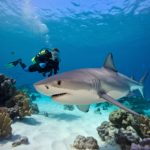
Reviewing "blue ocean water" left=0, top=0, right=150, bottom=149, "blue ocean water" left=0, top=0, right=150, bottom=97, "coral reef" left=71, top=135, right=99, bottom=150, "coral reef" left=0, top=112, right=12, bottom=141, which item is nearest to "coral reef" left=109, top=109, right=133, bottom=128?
"coral reef" left=71, top=135, right=99, bottom=150

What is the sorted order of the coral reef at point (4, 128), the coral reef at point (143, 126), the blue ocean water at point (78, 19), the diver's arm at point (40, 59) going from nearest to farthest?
the coral reef at point (143, 126) → the coral reef at point (4, 128) → the diver's arm at point (40, 59) → the blue ocean water at point (78, 19)

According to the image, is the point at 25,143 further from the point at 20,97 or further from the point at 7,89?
the point at 7,89

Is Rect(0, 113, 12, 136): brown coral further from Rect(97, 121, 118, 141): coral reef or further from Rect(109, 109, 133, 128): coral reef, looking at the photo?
Rect(109, 109, 133, 128): coral reef

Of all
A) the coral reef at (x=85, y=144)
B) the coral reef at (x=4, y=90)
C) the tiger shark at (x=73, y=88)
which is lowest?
the coral reef at (x=85, y=144)

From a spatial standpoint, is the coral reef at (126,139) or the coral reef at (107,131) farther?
the coral reef at (107,131)

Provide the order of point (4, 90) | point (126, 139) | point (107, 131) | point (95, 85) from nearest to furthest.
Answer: point (95, 85) → point (126, 139) → point (107, 131) → point (4, 90)

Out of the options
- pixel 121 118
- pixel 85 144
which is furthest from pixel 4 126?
pixel 121 118

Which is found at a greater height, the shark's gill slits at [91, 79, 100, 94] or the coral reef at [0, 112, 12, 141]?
the shark's gill slits at [91, 79, 100, 94]

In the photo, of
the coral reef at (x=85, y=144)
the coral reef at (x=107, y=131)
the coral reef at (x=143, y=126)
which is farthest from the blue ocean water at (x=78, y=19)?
the coral reef at (x=143, y=126)

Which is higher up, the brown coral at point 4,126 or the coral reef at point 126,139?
the brown coral at point 4,126

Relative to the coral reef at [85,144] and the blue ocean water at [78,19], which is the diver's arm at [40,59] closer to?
the coral reef at [85,144]

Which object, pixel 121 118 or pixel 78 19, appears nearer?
pixel 121 118

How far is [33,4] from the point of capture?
22.4 metres

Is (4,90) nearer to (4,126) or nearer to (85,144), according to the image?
(4,126)
